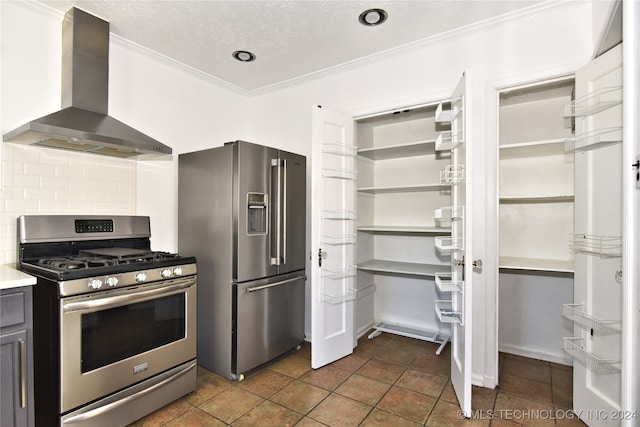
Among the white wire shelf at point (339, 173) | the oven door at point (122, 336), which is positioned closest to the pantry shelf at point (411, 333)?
the white wire shelf at point (339, 173)

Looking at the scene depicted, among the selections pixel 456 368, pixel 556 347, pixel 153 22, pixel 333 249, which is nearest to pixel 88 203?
pixel 153 22

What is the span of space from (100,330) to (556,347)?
11.6 feet

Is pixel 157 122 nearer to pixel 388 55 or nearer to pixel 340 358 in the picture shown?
pixel 388 55

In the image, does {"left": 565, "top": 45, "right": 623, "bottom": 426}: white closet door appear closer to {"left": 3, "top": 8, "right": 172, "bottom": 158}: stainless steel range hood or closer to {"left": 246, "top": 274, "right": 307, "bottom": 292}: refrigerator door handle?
{"left": 246, "top": 274, "right": 307, "bottom": 292}: refrigerator door handle

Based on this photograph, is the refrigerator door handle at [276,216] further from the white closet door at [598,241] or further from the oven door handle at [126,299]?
the white closet door at [598,241]

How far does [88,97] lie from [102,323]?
1.57 m

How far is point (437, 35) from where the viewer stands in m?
2.55

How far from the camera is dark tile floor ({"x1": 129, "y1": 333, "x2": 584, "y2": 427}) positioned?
1.97 metres

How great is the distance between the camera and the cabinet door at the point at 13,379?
1.54 m

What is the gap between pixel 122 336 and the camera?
1.89m

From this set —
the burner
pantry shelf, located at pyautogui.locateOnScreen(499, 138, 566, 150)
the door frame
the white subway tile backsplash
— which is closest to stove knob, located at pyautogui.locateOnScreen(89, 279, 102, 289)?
the burner

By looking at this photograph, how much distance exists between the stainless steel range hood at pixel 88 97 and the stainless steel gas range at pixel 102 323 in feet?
1.70

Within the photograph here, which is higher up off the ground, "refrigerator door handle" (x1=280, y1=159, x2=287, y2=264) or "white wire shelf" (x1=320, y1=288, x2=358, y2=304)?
"refrigerator door handle" (x1=280, y1=159, x2=287, y2=264)

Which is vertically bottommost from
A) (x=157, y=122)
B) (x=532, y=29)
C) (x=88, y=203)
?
(x=88, y=203)
